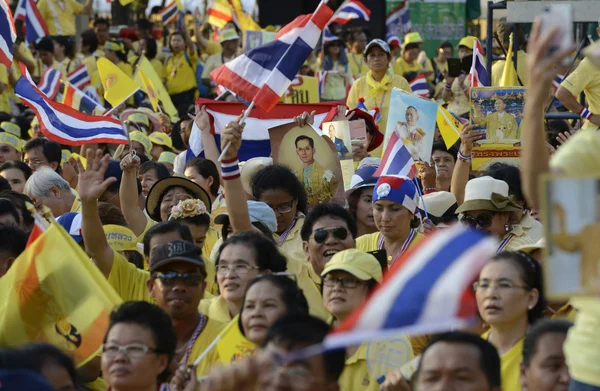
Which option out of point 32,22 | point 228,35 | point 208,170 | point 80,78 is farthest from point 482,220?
point 32,22

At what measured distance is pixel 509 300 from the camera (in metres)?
5.11

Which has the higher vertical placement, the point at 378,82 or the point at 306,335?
the point at 306,335

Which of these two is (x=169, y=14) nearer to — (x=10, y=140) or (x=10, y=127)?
(x=10, y=127)

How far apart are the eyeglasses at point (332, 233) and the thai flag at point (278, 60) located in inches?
59.9

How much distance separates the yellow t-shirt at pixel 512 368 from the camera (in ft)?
16.2

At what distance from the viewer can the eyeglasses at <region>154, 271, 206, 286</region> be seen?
5.72 metres

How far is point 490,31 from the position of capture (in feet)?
36.4

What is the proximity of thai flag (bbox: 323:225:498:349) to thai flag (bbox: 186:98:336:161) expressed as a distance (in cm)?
689

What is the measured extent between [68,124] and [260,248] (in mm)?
4315

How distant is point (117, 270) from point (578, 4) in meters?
5.29

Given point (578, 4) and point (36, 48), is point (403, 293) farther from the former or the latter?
point (36, 48)

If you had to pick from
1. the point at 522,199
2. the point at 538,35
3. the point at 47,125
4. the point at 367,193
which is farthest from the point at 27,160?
the point at 538,35

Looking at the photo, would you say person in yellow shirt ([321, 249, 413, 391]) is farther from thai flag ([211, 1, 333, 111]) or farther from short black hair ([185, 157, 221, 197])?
short black hair ([185, 157, 221, 197])

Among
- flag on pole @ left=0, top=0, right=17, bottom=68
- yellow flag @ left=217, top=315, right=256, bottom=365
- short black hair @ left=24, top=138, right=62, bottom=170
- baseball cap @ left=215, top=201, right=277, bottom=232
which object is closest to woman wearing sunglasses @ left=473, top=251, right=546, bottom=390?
yellow flag @ left=217, top=315, right=256, bottom=365
